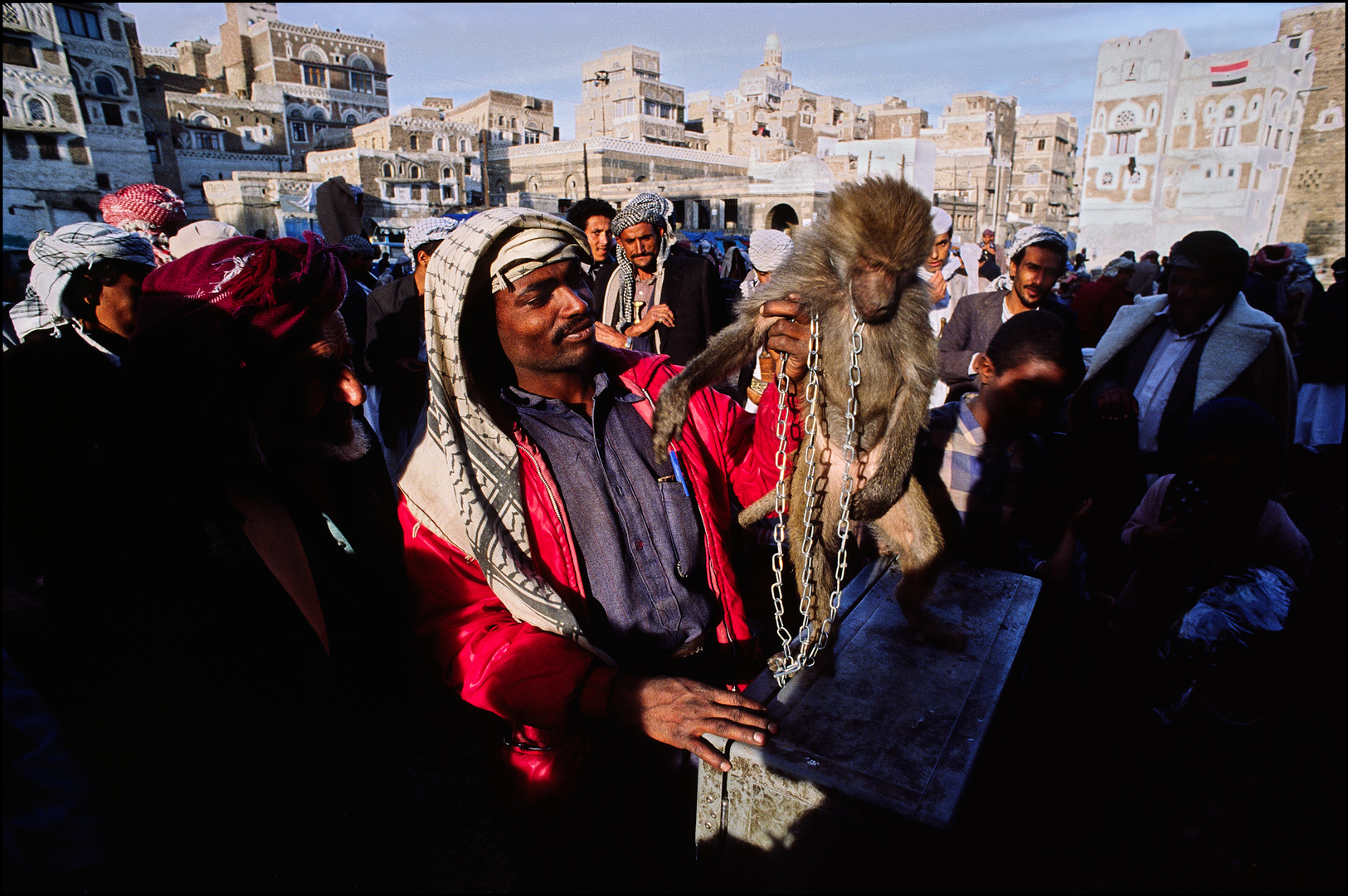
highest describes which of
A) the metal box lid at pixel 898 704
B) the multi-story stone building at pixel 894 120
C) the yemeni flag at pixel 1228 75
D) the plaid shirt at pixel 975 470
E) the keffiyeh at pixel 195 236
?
the multi-story stone building at pixel 894 120

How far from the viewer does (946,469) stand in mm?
2664

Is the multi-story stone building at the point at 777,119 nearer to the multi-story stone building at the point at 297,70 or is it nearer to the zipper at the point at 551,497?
the multi-story stone building at the point at 297,70

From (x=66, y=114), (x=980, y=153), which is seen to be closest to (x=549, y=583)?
(x=66, y=114)

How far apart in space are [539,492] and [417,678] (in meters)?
0.82

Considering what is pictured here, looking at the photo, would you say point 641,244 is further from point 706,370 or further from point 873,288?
point 873,288

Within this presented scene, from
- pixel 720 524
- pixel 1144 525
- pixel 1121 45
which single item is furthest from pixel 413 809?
pixel 1121 45

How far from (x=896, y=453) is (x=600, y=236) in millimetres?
3698

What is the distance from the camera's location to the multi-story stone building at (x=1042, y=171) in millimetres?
49250

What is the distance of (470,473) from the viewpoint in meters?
1.60

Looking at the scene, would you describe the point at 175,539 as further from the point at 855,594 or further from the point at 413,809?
the point at 855,594

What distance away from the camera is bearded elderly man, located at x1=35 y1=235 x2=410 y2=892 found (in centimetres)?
124

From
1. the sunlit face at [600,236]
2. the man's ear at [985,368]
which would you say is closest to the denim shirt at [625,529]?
the man's ear at [985,368]

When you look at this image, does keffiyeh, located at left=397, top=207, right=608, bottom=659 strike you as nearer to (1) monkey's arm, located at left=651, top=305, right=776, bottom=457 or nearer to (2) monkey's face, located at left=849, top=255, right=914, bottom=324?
(1) monkey's arm, located at left=651, top=305, right=776, bottom=457

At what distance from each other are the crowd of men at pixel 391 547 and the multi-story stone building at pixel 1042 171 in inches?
2140
